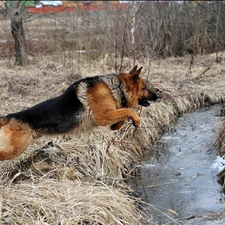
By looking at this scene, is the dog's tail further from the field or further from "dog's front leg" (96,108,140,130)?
"dog's front leg" (96,108,140,130)

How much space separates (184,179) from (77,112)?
7.35ft

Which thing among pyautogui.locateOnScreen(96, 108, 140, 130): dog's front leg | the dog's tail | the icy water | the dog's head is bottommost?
the icy water

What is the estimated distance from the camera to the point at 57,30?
14117mm

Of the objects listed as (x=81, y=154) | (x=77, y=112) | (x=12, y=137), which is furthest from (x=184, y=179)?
(x=12, y=137)

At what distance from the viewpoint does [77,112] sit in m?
5.72

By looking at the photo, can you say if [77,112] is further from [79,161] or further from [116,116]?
[79,161]

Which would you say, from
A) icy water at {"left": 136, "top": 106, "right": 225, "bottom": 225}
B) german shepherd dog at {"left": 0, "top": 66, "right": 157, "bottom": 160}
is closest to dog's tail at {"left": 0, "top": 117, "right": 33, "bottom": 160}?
german shepherd dog at {"left": 0, "top": 66, "right": 157, "bottom": 160}

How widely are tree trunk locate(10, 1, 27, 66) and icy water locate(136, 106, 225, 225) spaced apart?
20.7 ft

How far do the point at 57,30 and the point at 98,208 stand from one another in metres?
10.2

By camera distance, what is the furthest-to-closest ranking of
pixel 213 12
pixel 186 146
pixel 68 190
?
1. pixel 213 12
2. pixel 186 146
3. pixel 68 190

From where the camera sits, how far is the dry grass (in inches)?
188

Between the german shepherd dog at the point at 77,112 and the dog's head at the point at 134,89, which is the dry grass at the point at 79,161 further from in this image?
the dog's head at the point at 134,89

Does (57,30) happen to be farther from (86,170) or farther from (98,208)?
(98,208)

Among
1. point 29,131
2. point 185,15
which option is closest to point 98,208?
point 29,131
